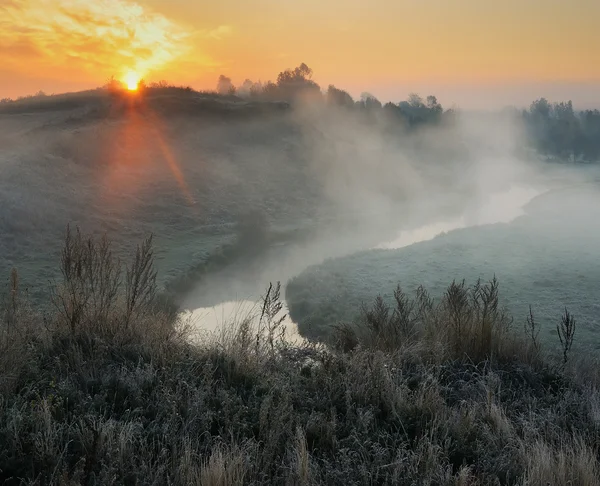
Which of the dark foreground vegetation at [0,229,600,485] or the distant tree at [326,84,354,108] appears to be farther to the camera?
the distant tree at [326,84,354,108]

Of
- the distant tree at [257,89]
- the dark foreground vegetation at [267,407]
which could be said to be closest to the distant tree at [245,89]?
the distant tree at [257,89]

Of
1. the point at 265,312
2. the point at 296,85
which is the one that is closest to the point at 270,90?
the point at 296,85

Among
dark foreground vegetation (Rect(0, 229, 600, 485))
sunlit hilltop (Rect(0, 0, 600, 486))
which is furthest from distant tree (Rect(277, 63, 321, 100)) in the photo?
dark foreground vegetation (Rect(0, 229, 600, 485))

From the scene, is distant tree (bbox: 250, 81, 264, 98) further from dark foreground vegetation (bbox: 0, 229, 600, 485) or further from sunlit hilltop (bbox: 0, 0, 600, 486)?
dark foreground vegetation (bbox: 0, 229, 600, 485)

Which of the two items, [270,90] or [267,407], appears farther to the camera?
[270,90]

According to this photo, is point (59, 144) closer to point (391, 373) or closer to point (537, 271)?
point (537, 271)

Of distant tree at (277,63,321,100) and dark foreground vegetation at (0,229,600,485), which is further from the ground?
distant tree at (277,63,321,100)

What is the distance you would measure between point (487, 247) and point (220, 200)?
1915 cm

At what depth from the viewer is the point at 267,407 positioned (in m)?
4.43

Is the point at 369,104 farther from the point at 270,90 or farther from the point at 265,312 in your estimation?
the point at 265,312

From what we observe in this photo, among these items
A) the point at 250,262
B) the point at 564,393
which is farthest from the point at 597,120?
the point at 564,393

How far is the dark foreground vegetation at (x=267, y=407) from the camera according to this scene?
3730mm

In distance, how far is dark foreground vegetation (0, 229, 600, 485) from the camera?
373 cm

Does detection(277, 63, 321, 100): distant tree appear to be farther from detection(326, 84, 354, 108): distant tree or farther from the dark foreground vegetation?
the dark foreground vegetation
